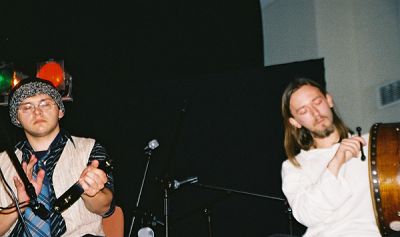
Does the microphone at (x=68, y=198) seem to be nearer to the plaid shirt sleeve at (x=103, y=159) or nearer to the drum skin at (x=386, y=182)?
the plaid shirt sleeve at (x=103, y=159)

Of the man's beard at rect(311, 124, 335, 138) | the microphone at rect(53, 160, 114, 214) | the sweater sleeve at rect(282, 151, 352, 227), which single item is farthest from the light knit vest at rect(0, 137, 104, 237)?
the man's beard at rect(311, 124, 335, 138)

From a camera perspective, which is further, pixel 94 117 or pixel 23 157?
pixel 94 117

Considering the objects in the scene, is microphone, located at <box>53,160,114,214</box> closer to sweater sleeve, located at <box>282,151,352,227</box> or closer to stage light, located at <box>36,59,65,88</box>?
sweater sleeve, located at <box>282,151,352,227</box>

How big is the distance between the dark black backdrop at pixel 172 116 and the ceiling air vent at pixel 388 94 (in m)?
0.70

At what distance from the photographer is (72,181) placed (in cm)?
251

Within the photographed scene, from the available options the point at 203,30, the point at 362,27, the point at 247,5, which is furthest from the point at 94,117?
the point at 362,27

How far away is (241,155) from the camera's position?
4680 millimetres

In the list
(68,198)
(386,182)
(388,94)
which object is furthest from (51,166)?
(388,94)

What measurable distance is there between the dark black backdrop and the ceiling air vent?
699mm

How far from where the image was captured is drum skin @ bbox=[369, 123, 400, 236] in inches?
75.4

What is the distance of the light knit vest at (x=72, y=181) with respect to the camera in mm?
2432

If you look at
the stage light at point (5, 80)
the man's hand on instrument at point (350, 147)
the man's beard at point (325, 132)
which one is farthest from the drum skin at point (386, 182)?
the stage light at point (5, 80)

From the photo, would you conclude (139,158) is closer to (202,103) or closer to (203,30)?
(202,103)

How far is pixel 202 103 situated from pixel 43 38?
6.57 ft
